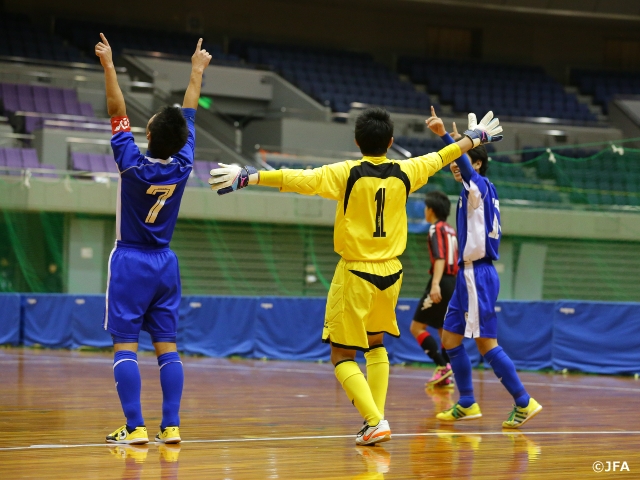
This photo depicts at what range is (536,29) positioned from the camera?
30.5 m

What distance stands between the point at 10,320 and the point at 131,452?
10400 millimetres

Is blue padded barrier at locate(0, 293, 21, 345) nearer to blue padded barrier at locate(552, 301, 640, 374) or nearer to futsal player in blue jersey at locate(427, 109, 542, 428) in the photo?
blue padded barrier at locate(552, 301, 640, 374)

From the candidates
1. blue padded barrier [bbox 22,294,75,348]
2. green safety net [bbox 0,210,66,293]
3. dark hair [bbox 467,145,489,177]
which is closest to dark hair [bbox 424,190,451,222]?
dark hair [bbox 467,145,489,177]

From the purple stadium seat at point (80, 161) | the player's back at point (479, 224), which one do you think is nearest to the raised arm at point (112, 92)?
the player's back at point (479, 224)

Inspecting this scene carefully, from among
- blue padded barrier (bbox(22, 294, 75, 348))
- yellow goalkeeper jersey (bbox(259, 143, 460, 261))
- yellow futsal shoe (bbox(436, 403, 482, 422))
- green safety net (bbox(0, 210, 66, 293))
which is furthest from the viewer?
green safety net (bbox(0, 210, 66, 293))

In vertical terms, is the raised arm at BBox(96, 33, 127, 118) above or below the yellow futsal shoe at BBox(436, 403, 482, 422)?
above

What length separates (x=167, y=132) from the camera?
516cm

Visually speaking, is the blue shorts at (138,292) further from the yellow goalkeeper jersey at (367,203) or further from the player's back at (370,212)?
the player's back at (370,212)

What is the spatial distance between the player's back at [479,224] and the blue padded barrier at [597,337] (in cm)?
496

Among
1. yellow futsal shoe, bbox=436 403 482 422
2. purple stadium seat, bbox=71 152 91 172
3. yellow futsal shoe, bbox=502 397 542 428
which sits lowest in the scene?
yellow futsal shoe, bbox=436 403 482 422

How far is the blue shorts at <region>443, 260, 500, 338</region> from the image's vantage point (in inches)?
254

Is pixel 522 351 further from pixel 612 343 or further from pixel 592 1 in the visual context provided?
pixel 592 1

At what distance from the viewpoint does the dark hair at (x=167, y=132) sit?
5152 mm

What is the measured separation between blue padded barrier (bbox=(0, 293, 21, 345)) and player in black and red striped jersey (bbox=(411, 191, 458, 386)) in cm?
732
